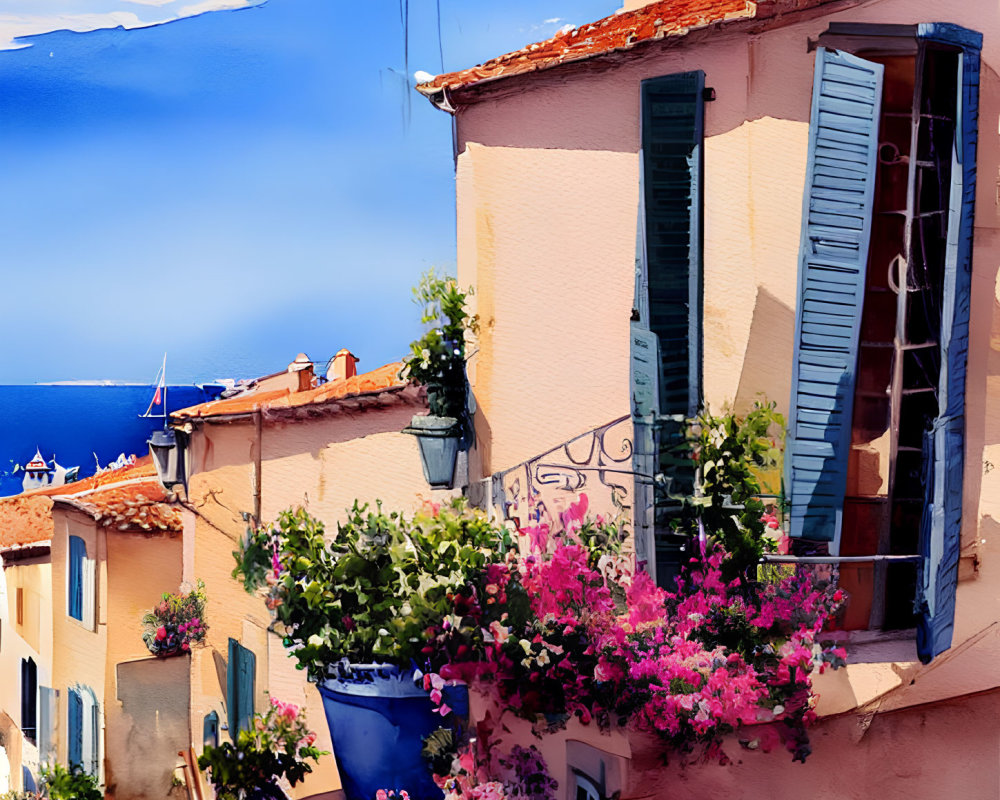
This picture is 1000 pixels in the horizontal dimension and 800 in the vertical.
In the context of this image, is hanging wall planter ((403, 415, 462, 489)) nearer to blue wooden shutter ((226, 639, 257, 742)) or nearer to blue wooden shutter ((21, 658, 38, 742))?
blue wooden shutter ((226, 639, 257, 742))

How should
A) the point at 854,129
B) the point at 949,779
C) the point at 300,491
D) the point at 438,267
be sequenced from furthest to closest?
the point at 300,491, the point at 438,267, the point at 949,779, the point at 854,129

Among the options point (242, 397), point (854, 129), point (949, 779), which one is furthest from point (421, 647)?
point (854, 129)

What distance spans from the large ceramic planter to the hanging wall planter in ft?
2.08

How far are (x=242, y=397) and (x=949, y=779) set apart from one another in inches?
105

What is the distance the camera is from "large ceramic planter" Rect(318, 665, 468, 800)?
2.88m

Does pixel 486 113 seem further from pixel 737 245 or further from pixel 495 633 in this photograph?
pixel 495 633

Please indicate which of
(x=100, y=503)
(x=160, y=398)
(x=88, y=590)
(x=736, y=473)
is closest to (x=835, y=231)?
(x=736, y=473)

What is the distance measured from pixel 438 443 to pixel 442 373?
232 millimetres

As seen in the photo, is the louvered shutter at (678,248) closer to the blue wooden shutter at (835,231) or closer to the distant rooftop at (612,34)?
the distant rooftop at (612,34)

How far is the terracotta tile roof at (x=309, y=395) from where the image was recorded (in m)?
3.29

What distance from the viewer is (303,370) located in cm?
326

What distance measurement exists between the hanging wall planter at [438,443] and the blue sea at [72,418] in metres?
0.76

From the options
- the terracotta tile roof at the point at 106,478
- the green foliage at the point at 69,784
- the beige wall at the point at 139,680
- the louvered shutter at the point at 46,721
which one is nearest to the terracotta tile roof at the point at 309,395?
the terracotta tile roof at the point at 106,478

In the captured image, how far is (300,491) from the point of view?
3379 mm
